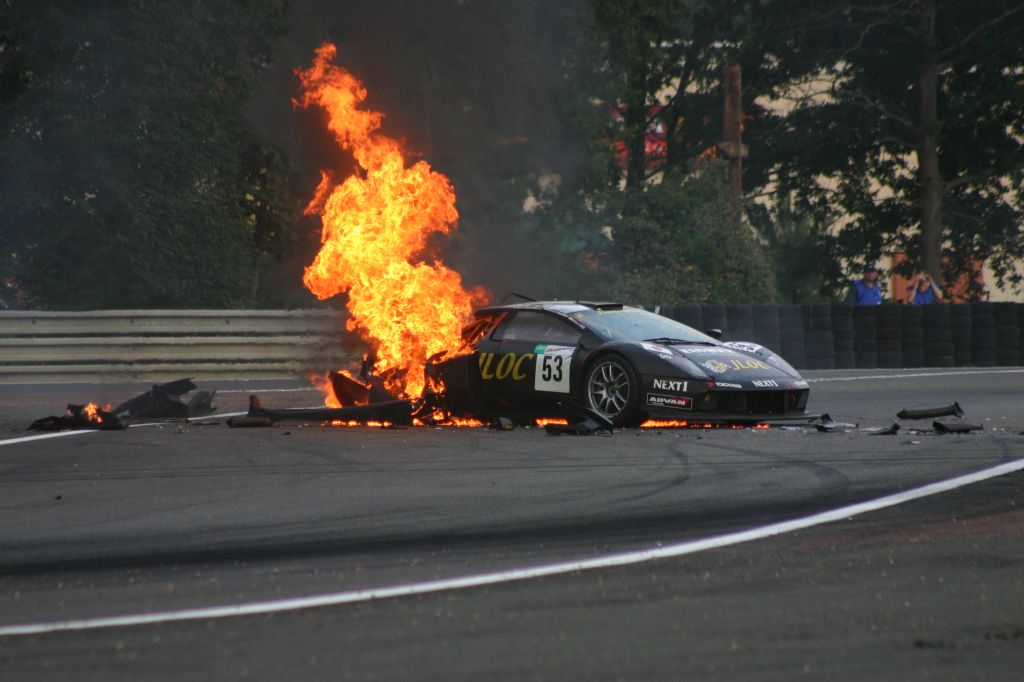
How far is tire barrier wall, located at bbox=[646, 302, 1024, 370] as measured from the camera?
74.3ft

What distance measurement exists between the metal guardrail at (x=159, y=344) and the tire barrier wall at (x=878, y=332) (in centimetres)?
573

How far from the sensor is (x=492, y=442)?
36.9ft

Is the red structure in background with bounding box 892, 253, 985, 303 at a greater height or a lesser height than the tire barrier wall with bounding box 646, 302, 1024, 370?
greater

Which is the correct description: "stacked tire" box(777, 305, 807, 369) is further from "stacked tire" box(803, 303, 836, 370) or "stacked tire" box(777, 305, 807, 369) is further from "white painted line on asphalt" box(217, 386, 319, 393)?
"white painted line on asphalt" box(217, 386, 319, 393)

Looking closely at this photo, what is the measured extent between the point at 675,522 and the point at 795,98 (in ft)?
110

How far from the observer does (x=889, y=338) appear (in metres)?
22.8

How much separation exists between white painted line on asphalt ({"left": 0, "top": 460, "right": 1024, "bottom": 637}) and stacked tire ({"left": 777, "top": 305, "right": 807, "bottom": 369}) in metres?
15.3

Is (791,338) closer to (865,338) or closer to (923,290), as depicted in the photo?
(865,338)

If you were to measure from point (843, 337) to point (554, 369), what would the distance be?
36.7 ft

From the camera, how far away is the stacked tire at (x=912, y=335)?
22.8 metres

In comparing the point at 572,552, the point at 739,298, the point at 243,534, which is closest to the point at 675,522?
the point at 572,552

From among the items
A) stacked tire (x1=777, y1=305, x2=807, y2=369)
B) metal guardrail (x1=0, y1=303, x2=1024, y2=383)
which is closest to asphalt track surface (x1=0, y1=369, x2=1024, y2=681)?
metal guardrail (x1=0, y1=303, x2=1024, y2=383)

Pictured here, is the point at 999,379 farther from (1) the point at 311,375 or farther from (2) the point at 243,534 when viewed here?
(2) the point at 243,534

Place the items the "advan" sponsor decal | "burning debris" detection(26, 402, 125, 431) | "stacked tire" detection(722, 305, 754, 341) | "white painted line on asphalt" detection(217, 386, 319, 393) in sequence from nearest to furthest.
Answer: the "advan" sponsor decal
"burning debris" detection(26, 402, 125, 431)
"white painted line on asphalt" detection(217, 386, 319, 393)
"stacked tire" detection(722, 305, 754, 341)
